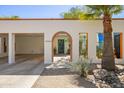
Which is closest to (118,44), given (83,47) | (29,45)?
(83,47)

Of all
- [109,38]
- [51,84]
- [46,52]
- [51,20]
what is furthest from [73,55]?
[51,84]

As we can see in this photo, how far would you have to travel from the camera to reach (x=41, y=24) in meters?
A: 18.5

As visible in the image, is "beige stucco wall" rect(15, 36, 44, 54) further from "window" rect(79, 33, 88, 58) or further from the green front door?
"window" rect(79, 33, 88, 58)

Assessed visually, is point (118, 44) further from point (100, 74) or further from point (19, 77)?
point (19, 77)

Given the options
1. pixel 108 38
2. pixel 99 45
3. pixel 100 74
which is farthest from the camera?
pixel 99 45

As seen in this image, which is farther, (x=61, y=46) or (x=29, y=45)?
(x=29, y=45)

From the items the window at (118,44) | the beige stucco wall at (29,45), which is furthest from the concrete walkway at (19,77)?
the beige stucco wall at (29,45)

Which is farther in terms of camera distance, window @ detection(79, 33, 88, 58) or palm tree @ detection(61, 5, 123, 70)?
window @ detection(79, 33, 88, 58)

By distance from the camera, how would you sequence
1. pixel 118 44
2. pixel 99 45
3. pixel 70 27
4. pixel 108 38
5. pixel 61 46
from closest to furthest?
pixel 108 38, pixel 70 27, pixel 118 44, pixel 99 45, pixel 61 46

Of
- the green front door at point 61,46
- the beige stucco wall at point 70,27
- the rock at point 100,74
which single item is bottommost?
the rock at point 100,74

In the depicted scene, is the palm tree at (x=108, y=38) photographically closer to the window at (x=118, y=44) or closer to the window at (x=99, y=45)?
the window at (x=99, y=45)

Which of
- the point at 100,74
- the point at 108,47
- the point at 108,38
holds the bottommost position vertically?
the point at 100,74

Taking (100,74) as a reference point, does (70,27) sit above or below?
above

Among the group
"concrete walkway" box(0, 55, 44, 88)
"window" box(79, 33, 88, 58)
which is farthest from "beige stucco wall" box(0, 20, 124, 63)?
"concrete walkway" box(0, 55, 44, 88)
